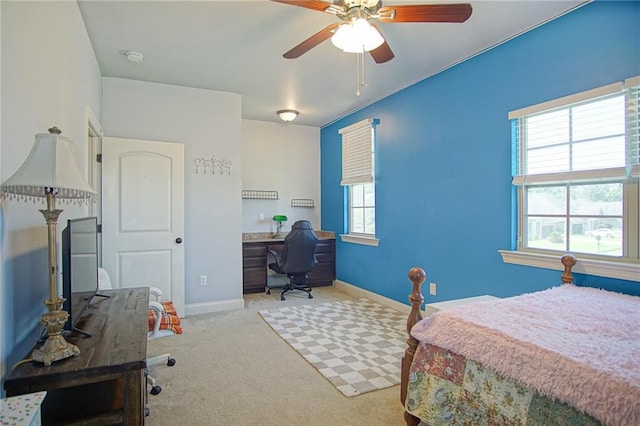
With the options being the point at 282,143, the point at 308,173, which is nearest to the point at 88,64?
the point at 282,143

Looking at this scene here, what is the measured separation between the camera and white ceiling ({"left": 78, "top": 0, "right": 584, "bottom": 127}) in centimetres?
241

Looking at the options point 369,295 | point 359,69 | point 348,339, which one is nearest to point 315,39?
point 359,69

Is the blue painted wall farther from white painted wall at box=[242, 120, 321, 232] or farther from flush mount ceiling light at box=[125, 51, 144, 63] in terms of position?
Result: flush mount ceiling light at box=[125, 51, 144, 63]

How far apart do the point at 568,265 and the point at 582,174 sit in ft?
2.03

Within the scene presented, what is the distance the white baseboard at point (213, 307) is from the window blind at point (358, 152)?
7.30 ft

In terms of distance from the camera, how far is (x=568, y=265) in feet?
7.55

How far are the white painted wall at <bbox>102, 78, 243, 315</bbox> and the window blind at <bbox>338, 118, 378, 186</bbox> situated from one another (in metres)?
1.59

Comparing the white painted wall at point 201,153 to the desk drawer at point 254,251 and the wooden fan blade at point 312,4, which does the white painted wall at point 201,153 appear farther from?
the wooden fan blade at point 312,4

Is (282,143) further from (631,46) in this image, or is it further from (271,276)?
(631,46)

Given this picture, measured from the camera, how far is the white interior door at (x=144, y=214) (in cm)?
353

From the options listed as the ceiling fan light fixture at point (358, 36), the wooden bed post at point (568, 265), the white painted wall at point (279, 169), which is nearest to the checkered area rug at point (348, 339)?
the wooden bed post at point (568, 265)

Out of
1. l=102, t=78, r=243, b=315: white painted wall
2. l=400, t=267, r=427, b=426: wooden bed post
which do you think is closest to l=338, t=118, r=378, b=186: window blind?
l=102, t=78, r=243, b=315: white painted wall

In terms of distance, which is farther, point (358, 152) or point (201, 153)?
point (358, 152)

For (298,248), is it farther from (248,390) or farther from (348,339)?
(248,390)
